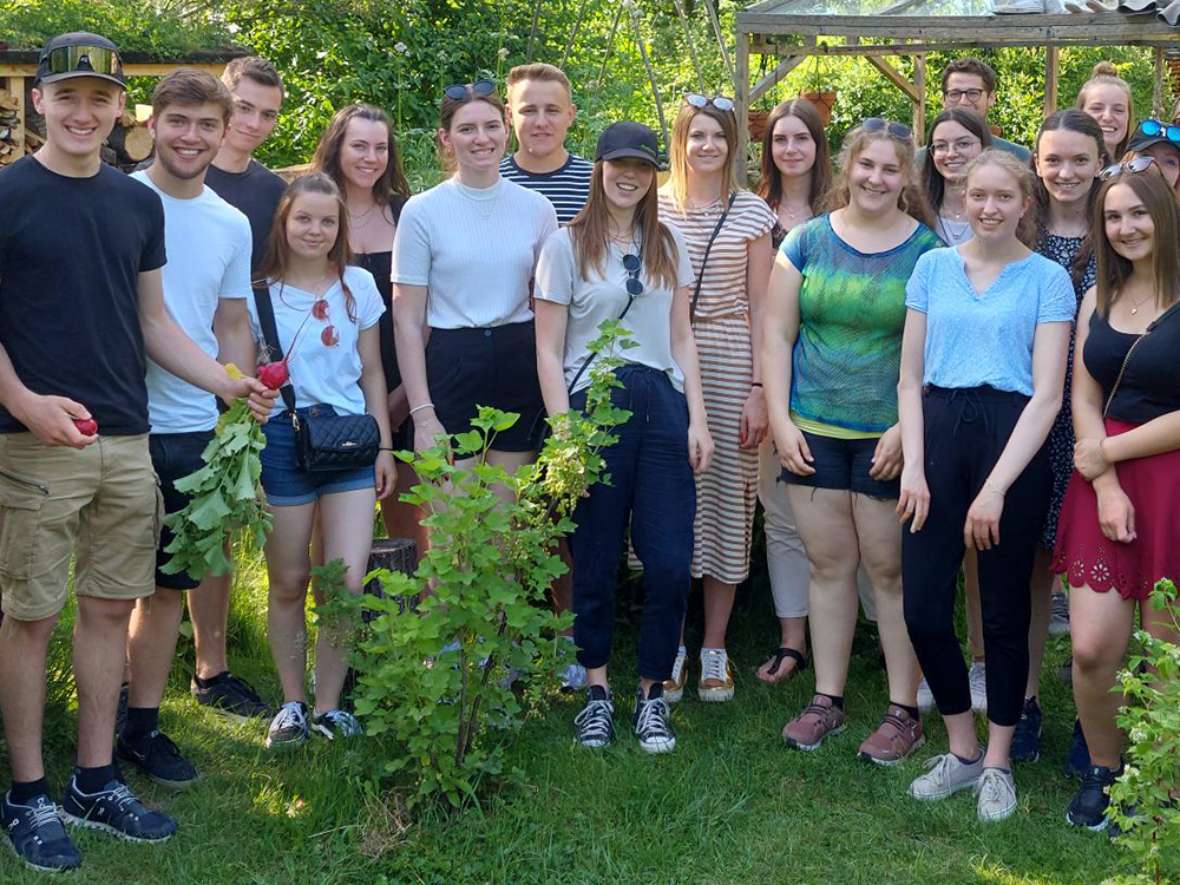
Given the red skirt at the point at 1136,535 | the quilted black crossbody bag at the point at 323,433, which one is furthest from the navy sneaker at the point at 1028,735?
the quilted black crossbody bag at the point at 323,433

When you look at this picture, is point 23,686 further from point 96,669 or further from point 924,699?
point 924,699

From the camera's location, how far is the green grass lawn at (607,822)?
4.14m

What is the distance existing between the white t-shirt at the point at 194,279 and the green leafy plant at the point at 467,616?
0.75m

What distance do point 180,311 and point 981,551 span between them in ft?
8.58

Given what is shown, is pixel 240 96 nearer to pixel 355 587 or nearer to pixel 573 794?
pixel 355 587

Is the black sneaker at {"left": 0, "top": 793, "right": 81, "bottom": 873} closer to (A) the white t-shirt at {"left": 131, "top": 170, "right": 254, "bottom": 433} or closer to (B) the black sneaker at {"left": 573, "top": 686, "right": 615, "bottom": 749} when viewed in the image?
(A) the white t-shirt at {"left": 131, "top": 170, "right": 254, "bottom": 433}

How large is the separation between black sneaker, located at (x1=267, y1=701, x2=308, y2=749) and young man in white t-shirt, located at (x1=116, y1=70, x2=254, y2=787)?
0.98 feet

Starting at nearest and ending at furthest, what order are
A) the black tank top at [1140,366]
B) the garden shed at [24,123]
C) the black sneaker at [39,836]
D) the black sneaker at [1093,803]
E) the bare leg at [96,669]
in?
the black sneaker at [39,836] → the black tank top at [1140,366] → the bare leg at [96,669] → the black sneaker at [1093,803] → the garden shed at [24,123]

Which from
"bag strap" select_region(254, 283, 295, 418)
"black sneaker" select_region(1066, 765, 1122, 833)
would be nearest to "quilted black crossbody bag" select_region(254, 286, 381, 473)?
"bag strap" select_region(254, 283, 295, 418)

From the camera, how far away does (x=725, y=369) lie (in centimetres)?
539

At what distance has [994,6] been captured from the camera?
9.98m

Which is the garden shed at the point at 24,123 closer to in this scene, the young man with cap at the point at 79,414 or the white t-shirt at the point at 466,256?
the white t-shirt at the point at 466,256

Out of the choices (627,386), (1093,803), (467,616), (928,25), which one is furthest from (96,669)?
(928,25)

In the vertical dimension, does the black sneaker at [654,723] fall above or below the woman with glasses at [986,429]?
below
